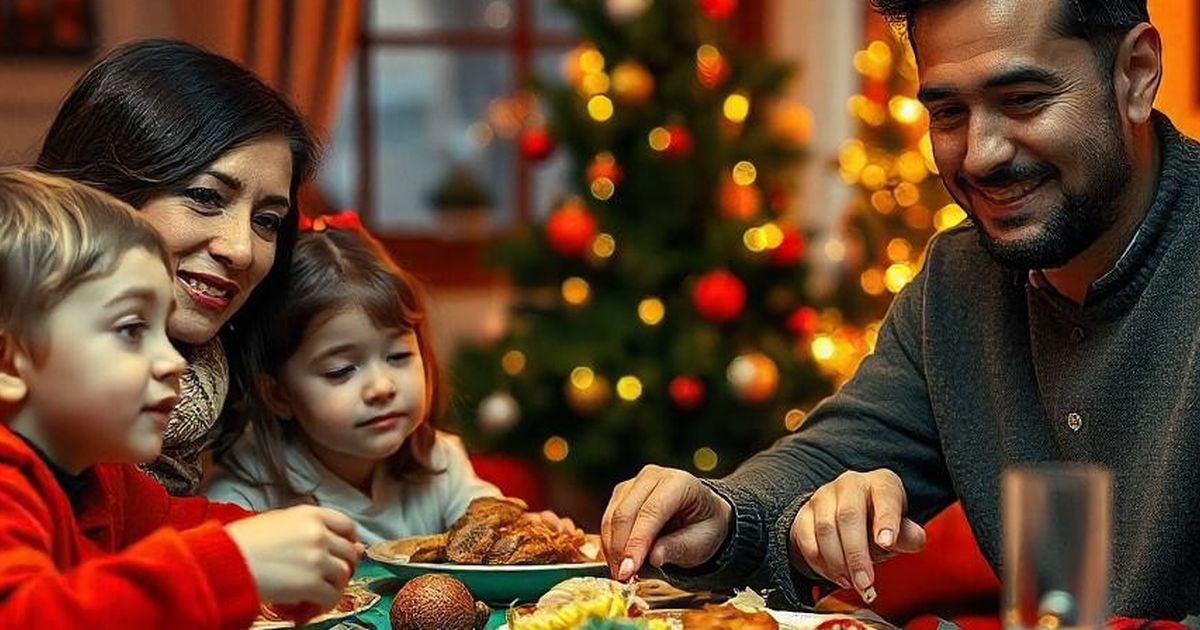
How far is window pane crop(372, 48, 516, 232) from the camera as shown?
17.3ft

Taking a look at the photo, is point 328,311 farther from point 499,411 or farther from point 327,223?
point 499,411

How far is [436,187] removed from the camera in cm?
532

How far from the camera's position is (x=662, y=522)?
1.60 m

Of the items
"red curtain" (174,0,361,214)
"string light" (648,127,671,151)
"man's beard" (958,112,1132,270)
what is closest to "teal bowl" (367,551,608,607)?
"man's beard" (958,112,1132,270)

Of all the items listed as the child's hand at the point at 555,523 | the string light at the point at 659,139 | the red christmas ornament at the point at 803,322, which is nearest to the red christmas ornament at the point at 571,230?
the string light at the point at 659,139

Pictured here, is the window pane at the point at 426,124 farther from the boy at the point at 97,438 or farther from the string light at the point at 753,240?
the boy at the point at 97,438

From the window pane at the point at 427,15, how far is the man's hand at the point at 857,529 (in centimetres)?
392

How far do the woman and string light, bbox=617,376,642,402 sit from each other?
2646 millimetres

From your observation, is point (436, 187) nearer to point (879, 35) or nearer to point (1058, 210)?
point (879, 35)

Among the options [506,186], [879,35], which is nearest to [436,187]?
[506,186]

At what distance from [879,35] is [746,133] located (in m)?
0.66

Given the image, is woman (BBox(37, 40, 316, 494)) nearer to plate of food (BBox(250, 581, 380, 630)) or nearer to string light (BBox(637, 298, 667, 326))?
plate of food (BBox(250, 581, 380, 630))

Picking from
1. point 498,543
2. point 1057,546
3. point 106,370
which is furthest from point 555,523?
point 1057,546

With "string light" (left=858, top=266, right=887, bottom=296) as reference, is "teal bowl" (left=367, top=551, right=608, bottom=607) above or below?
above
